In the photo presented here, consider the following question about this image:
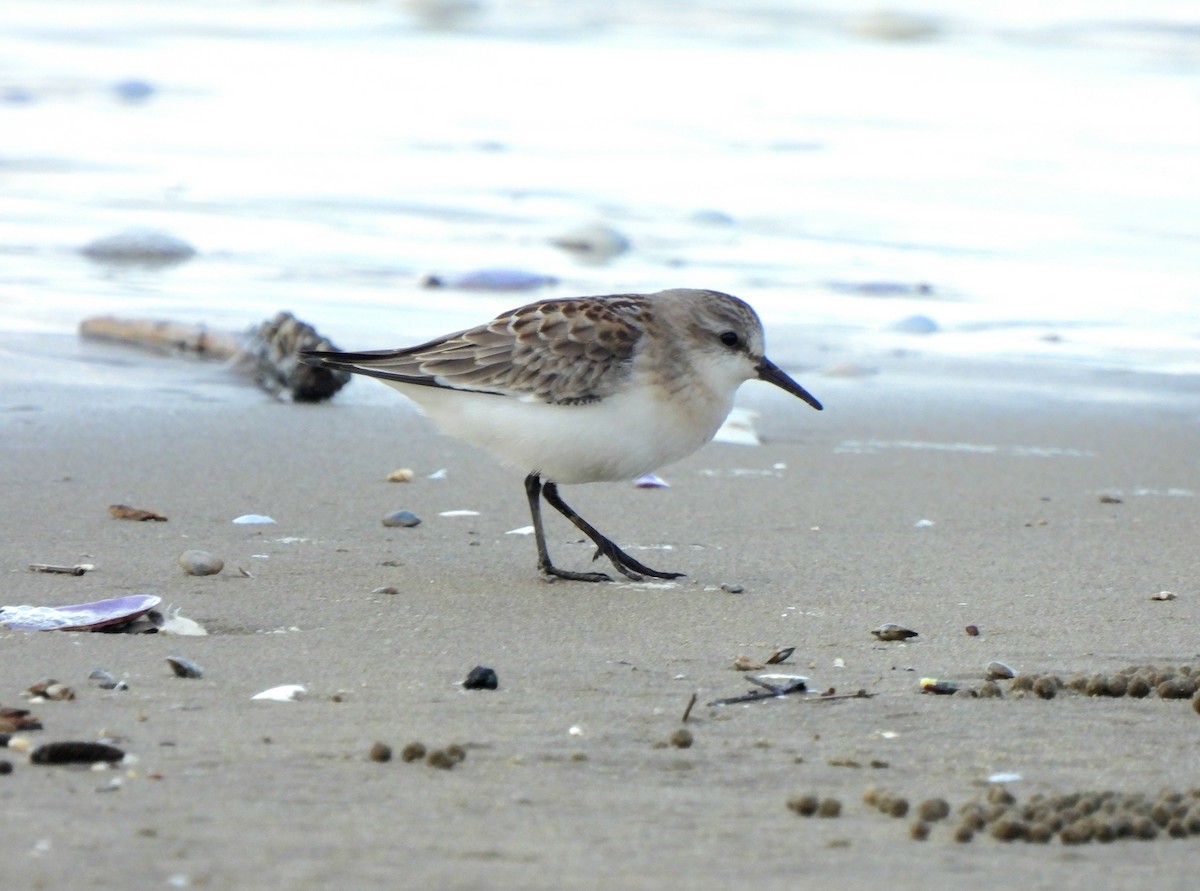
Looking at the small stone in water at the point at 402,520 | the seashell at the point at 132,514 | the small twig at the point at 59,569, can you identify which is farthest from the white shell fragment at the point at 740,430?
the small twig at the point at 59,569

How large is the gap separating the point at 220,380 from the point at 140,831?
4.34 meters

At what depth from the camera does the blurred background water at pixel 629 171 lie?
8250mm

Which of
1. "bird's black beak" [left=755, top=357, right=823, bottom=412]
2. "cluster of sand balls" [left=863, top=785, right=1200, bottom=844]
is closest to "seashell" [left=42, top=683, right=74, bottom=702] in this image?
"cluster of sand balls" [left=863, top=785, right=1200, bottom=844]

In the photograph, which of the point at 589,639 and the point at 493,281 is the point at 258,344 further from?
the point at 589,639

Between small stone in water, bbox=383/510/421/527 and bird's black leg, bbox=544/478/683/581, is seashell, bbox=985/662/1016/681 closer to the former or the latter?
bird's black leg, bbox=544/478/683/581

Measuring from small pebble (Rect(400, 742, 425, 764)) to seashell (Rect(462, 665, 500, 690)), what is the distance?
0.49m

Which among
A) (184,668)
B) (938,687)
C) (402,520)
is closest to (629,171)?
(402,520)

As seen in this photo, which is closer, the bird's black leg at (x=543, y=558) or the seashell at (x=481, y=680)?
the seashell at (x=481, y=680)

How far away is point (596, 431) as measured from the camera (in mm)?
4762

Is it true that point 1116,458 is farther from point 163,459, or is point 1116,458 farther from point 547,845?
point 547,845

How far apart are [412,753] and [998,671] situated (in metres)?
1.37

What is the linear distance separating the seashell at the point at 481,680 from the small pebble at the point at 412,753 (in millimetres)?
485

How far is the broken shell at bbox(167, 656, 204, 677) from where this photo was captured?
3570 millimetres

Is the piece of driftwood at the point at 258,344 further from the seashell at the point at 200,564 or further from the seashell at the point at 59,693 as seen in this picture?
the seashell at the point at 59,693
